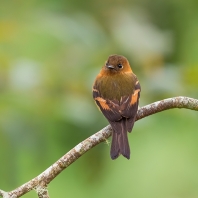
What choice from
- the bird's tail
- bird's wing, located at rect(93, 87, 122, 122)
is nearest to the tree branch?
the bird's tail

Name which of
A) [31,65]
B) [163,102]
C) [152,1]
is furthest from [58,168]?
[152,1]

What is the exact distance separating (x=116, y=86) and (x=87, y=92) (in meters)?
0.29

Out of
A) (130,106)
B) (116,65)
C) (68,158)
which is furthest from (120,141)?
(116,65)

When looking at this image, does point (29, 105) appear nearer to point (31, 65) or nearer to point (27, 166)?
point (31, 65)

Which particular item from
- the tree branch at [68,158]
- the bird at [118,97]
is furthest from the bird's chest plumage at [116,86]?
→ the tree branch at [68,158]

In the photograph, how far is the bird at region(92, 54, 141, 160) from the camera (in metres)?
3.85

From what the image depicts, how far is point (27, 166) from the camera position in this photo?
586 centimetres

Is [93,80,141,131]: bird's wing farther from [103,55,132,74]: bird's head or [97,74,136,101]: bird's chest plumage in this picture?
[103,55,132,74]: bird's head

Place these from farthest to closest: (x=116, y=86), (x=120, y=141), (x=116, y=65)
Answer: (x=116, y=65)
(x=116, y=86)
(x=120, y=141)

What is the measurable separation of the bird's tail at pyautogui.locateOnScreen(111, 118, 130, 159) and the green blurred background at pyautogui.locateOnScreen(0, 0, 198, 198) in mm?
263

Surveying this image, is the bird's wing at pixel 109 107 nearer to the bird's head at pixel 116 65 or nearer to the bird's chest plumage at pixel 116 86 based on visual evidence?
the bird's chest plumage at pixel 116 86

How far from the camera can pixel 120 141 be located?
3.84m

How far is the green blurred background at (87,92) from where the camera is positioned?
4156 millimetres

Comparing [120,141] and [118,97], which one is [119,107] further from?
[120,141]
